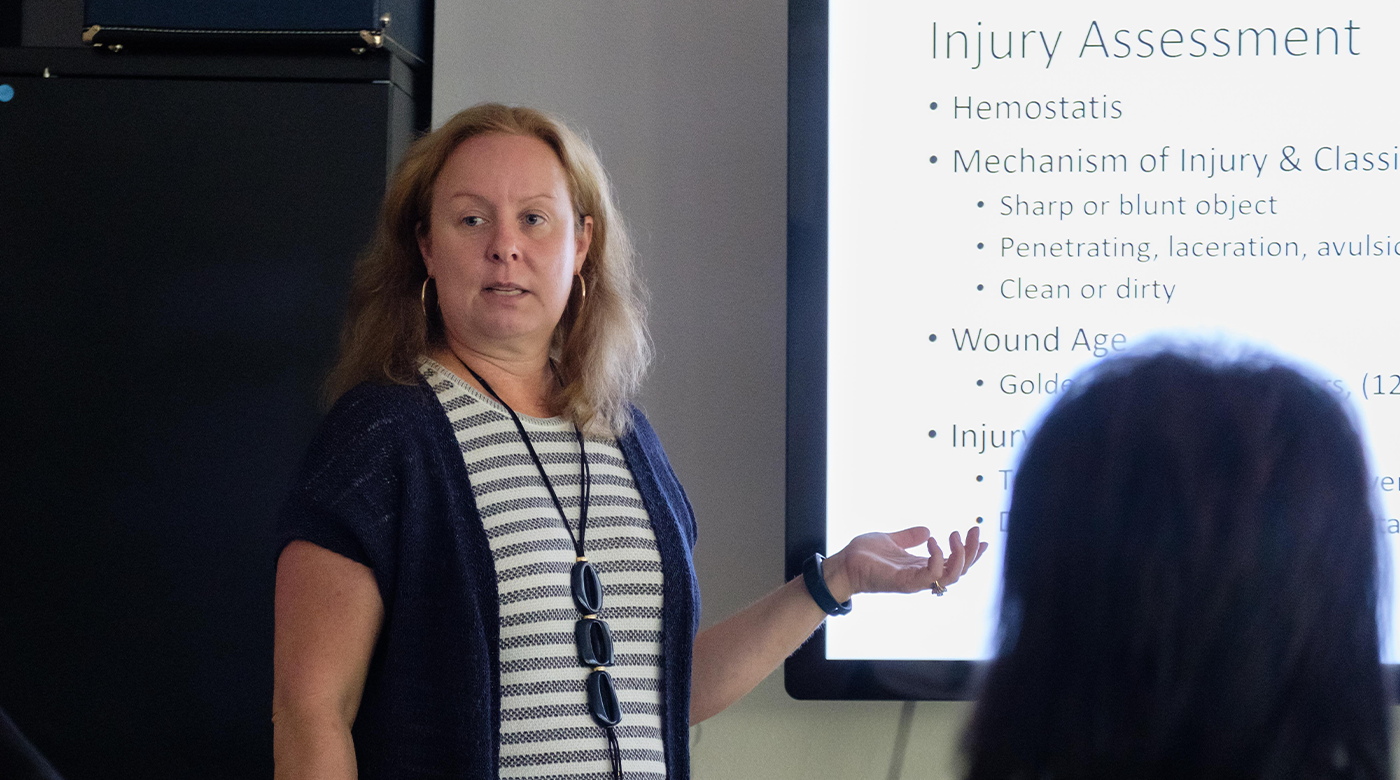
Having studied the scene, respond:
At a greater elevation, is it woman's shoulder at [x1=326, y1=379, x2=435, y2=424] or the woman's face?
the woman's face

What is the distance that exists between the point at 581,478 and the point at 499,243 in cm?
28

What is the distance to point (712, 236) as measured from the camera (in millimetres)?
2102

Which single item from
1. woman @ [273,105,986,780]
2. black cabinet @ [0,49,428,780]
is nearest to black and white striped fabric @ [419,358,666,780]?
woman @ [273,105,986,780]

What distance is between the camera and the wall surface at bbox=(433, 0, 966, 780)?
2051mm

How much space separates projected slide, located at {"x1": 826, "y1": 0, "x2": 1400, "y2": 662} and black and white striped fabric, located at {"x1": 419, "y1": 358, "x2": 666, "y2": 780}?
0.66 meters

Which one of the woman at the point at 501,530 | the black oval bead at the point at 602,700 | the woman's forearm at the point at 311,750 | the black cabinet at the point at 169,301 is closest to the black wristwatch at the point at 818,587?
the woman at the point at 501,530

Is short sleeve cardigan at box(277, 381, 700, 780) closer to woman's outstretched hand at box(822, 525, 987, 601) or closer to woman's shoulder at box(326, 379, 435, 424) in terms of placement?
woman's shoulder at box(326, 379, 435, 424)

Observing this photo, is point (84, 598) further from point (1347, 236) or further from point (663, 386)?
point (1347, 236)

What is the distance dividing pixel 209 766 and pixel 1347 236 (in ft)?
6.43

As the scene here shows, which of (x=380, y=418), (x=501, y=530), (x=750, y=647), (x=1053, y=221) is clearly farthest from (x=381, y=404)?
(x=1053, y=221)

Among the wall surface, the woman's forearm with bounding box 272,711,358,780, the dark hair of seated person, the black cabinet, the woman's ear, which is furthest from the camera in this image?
the wall surface

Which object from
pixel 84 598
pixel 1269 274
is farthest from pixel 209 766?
pixel 1269 274

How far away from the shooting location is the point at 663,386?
211 cm

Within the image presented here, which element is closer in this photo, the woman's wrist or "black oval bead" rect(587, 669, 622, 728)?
"black oval bead" rect(587, 669, 622, 728)
